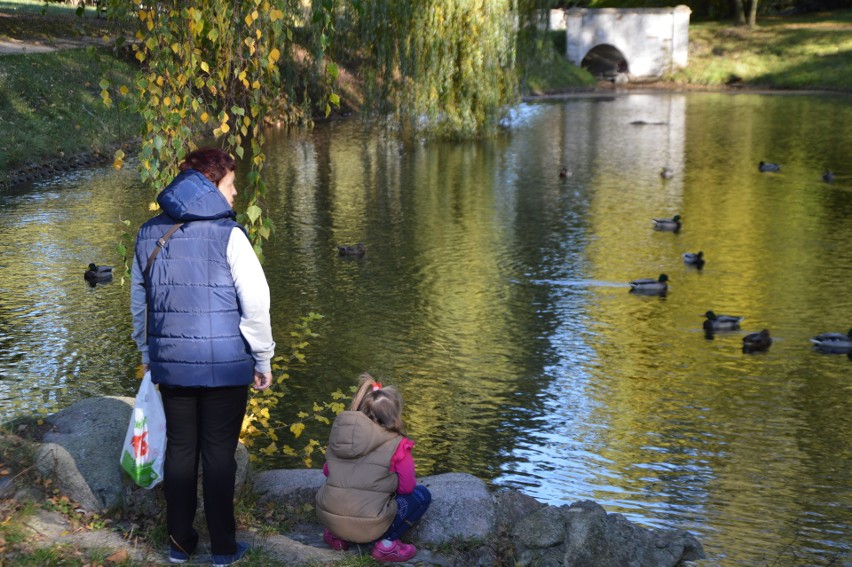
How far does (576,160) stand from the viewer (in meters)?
29.3

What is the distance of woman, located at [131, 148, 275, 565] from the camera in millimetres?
5586

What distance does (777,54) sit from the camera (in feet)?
187

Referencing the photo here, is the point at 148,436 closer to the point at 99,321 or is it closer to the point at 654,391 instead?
the point at 654,391

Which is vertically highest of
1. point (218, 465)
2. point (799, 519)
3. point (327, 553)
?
point (218, 465)

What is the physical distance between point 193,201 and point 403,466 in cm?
191

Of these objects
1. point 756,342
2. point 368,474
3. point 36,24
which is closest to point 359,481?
point 368,474

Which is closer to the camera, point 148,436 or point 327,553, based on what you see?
point 148,436

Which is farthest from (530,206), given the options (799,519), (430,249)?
(799,519)

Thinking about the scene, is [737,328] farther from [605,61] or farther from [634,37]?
[605,61]

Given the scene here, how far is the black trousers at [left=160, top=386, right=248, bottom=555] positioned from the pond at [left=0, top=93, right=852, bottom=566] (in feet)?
12.9

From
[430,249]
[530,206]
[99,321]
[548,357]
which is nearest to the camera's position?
[548,357]

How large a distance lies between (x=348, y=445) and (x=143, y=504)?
133 cm

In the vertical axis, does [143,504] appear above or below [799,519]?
above

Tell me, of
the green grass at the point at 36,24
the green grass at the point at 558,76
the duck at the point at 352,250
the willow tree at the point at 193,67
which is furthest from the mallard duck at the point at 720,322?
the green grass at the point at 558,76
